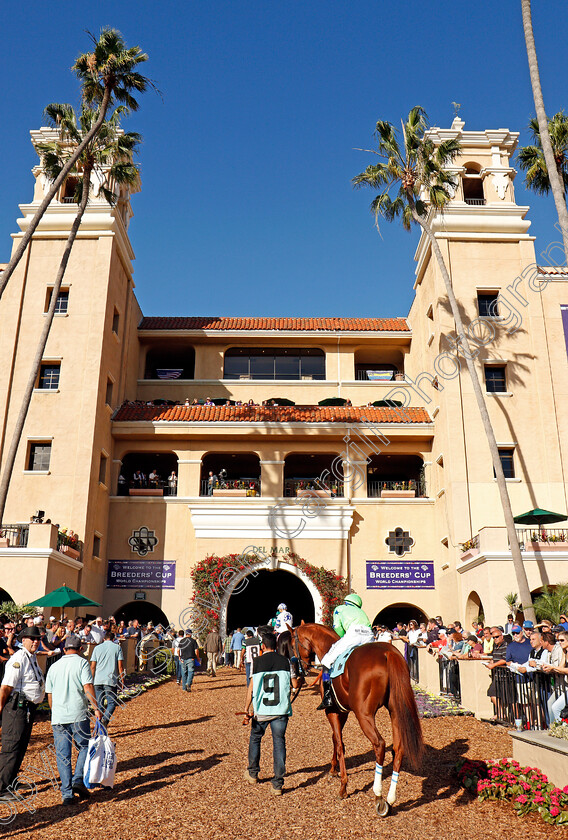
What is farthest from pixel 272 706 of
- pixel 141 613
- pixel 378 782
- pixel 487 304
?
pixel 487 304

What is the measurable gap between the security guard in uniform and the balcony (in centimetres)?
2160

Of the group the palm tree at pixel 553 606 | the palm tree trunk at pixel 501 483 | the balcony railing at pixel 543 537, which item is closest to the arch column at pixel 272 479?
the palm tree trunk at pixel 501 483

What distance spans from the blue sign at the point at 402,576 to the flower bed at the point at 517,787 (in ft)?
63.9

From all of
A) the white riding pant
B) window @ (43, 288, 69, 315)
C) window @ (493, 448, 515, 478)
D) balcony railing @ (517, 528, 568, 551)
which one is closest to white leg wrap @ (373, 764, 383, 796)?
the white riding pant

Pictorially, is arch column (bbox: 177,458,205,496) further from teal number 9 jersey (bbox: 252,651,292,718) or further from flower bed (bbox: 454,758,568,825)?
flower bed (bbox: 454,758,568,825)

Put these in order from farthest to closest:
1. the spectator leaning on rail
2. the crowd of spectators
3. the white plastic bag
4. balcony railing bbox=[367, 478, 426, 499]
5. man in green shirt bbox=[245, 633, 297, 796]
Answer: balcony railing bbox=[367, 478, 426, 499], the crowd of spectators, the spectator leaning on rail, man in green shirt bbox=[245, 633, 297, 796], the white plastic bag

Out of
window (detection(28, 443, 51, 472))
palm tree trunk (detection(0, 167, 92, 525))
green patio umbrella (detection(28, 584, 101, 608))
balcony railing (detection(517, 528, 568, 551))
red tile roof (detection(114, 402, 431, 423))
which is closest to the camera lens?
green patio umbrella (detection(28, 584, 101, 608))

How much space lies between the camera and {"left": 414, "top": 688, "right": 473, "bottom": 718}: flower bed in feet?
50.6

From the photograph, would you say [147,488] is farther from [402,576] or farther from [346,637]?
[346,637]

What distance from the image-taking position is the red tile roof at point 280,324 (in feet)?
119

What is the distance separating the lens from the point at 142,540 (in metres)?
30.5

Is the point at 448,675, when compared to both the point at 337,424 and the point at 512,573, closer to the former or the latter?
the point at 512,573

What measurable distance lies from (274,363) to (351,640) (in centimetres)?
2762

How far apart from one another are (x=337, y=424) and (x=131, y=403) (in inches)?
381
